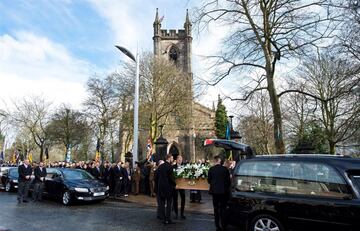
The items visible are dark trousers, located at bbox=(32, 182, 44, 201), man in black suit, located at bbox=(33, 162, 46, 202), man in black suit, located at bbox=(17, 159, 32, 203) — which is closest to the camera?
man in black suit, located at bbox=(17, 159, 32, 203)

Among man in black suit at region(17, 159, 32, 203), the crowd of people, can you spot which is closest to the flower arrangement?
the crowd of people

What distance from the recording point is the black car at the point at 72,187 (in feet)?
47.0

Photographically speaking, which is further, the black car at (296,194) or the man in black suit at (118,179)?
the man in black suit at (118,179)

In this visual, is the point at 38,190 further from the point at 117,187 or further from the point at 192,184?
the point at 192,184

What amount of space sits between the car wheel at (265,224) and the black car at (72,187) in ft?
29.3

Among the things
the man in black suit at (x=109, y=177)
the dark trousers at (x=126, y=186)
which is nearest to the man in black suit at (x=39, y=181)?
the man in black suit at (x=109, y=177)

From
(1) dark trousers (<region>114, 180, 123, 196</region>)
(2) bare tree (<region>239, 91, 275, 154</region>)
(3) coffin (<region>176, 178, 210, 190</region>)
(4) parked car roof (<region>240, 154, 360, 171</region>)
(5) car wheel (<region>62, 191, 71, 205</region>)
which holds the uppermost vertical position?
(2) bare tree (<region>239, 91, 275, 154</region>)

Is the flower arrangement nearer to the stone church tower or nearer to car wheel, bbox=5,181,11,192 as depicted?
car wheel, bbox=5,181,11,192

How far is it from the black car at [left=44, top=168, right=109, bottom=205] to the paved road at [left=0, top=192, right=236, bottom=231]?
50cm

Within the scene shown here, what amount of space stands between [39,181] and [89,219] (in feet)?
20.0

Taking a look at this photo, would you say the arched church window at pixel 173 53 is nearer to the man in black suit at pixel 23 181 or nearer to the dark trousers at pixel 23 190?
the man in black suit at pixel 23 181

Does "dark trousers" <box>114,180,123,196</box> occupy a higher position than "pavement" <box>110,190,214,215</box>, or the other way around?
"dark trousers" <box>114,180,123,196</box>

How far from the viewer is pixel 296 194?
6730mm

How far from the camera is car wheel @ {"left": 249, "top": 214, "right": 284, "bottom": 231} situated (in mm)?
6797
